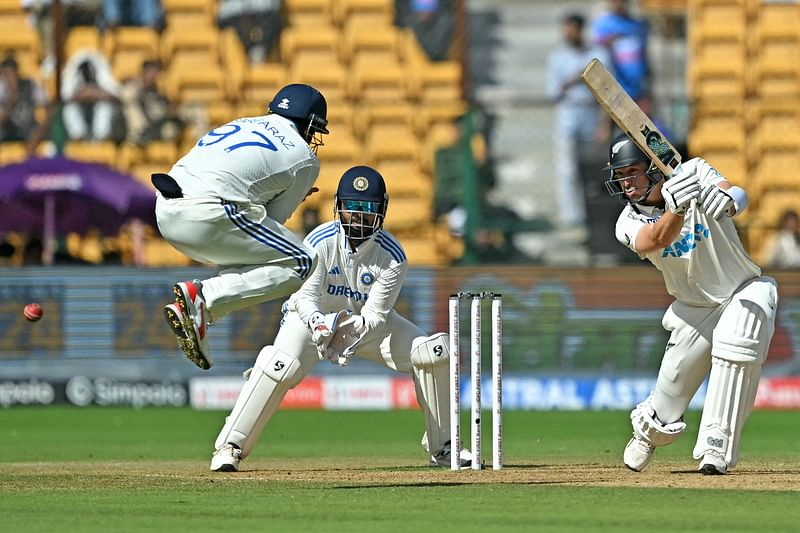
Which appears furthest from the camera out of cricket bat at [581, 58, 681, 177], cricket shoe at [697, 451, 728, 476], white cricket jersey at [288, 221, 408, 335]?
white cricket jersey at [288, 221, 408, 335]

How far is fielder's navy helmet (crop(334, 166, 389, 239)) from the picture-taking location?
8.66 meters

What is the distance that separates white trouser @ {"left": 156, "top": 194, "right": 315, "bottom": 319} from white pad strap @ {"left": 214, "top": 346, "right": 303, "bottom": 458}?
101 cm

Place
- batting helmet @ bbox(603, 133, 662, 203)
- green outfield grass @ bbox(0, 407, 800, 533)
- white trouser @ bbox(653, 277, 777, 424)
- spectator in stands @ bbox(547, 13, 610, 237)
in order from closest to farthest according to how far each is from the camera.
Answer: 1. green outfield grass @ bbox(0, 407, 800, 533)
2. white trouser @ bbox(653, 277, 777, 424)
3. batting helmet @ bbox(603, 133, 662, 203)
4. spectator in stands @ bbox(547, 13, 610, 237)

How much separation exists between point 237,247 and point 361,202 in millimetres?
1385

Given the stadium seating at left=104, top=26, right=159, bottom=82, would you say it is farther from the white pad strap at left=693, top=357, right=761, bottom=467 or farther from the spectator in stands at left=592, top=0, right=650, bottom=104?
the white pad strap at left=693, top=357, right=761, bottom=467

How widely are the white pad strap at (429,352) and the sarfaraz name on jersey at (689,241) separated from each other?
1.54m

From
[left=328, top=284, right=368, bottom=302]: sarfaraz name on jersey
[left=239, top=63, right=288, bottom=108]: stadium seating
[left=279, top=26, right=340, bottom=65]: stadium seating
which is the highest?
[left=279, top=26, right=340, bottom=65]: stadium seating

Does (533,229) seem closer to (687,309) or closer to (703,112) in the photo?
(703,112)

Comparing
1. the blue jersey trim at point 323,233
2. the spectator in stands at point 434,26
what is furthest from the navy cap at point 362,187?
the spectator in stands at point 434,26

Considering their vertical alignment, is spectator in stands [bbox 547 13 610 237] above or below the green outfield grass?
above

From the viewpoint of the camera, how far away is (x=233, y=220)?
24.2 feet

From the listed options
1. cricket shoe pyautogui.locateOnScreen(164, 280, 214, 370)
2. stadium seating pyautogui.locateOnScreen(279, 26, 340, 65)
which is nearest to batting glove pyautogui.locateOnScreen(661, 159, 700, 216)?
cricket shoe pyautogui.locateOnScreen(164, 280, 214, 370)

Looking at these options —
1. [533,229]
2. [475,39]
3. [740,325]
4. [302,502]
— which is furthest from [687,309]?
[475,39]

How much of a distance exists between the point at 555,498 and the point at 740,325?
1546 mm
